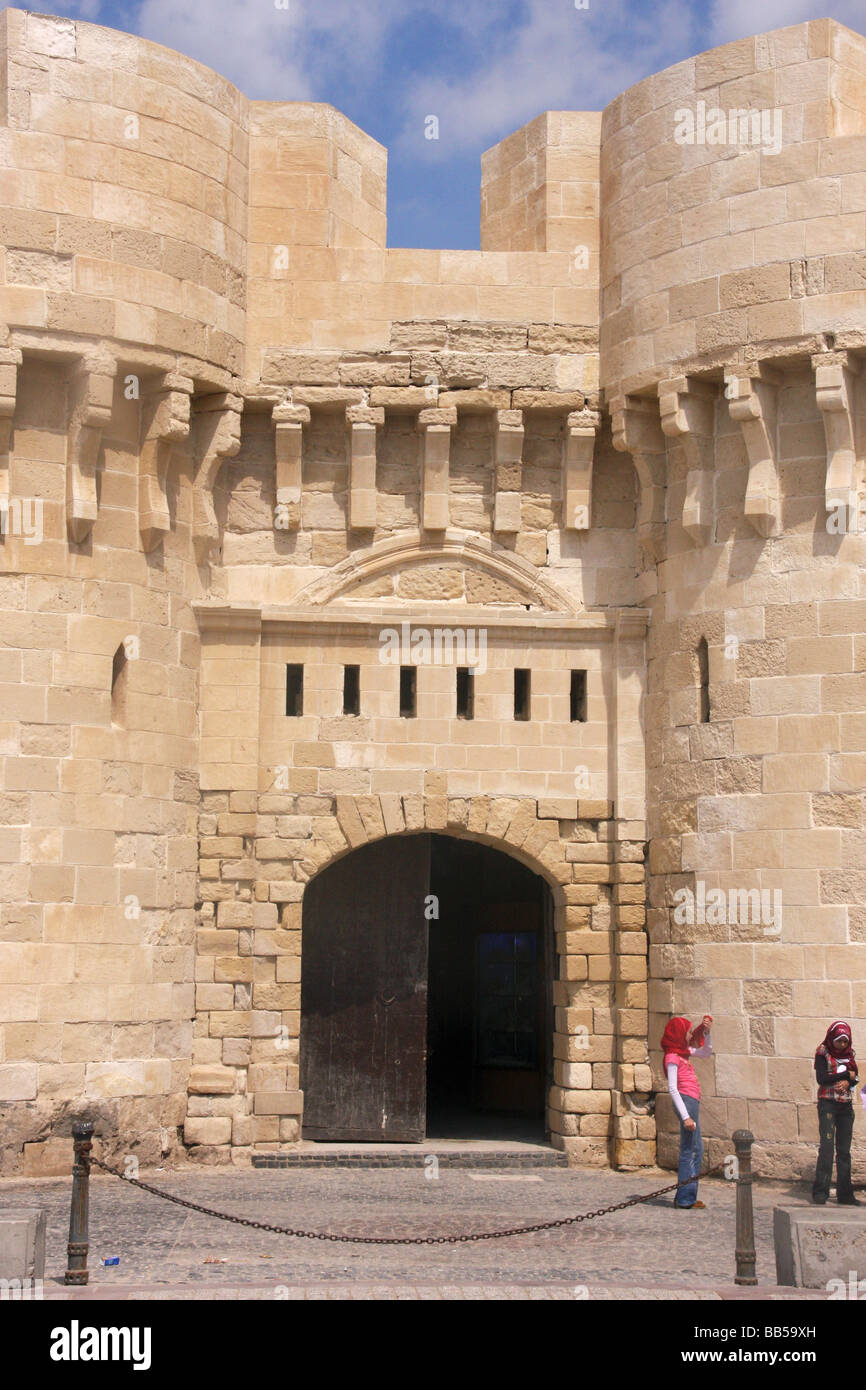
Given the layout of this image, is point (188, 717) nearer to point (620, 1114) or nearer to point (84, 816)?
point (84, 816)

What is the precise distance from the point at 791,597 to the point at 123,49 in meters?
6.43

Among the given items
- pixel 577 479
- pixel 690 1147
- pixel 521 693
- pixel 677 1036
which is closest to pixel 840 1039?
pixel 677 1036

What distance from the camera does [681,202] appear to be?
13547 millimetres

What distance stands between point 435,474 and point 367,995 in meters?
4.22

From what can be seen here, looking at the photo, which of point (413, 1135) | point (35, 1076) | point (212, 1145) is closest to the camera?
point (35, 1076)

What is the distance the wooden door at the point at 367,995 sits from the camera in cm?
1401

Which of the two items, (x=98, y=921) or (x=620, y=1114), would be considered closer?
(x=98, y=921)

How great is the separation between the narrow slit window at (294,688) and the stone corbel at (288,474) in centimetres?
113

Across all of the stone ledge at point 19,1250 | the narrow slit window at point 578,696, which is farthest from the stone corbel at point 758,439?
the stone ledge at point 19,1250

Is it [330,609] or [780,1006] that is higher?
[330,609]

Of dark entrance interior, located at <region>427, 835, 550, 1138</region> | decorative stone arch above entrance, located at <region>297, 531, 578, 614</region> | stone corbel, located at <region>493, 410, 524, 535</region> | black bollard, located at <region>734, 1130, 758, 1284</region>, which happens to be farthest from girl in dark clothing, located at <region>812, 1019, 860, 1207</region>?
stone corbel, located at <region>493, 410, 524, 535</region>

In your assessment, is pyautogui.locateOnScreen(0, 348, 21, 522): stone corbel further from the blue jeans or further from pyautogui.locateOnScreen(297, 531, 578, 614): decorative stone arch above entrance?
the blue jeans

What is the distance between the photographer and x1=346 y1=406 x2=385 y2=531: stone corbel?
46.1 ft
